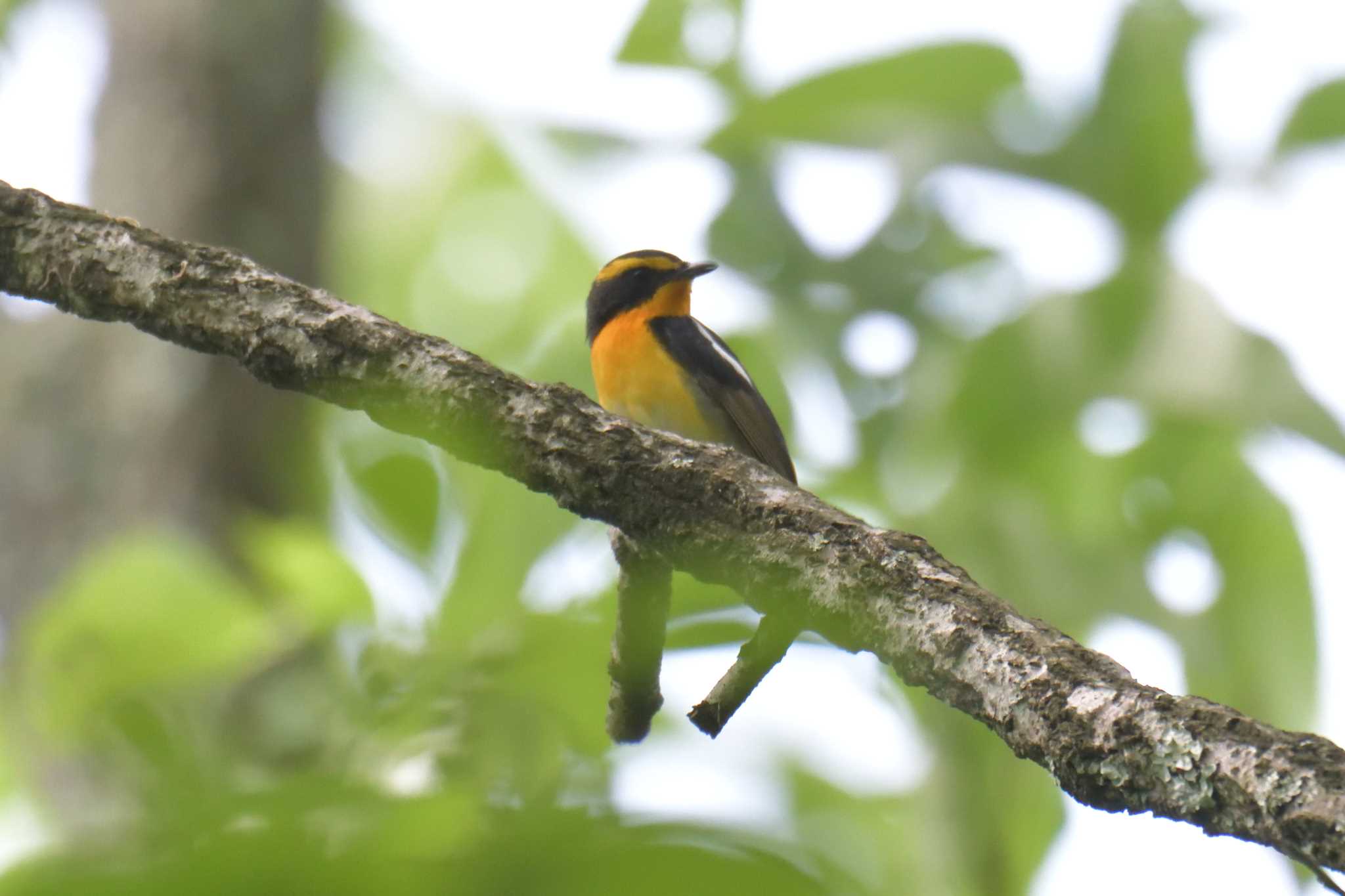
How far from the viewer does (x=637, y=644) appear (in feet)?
9.02

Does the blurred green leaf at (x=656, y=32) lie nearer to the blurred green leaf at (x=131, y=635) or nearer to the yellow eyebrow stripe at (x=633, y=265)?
the blurred green leaf at (x=131, y=635)

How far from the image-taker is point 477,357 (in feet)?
8.75

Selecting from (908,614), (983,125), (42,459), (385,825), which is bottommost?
(385,825)

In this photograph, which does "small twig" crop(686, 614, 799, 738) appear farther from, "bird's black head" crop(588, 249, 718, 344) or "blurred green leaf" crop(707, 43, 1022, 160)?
"bird's black head" crop(588, 249, 718, 344)

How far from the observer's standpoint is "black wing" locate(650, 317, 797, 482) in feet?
22.0

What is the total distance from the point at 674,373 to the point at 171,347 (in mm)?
3308

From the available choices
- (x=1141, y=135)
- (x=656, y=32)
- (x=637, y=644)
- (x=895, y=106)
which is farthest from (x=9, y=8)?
(x=637, y=644)

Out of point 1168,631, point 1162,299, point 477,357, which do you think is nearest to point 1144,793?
point 477,357

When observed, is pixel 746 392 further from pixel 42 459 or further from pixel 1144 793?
pixel 1144 793

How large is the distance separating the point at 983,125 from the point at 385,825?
4723mm

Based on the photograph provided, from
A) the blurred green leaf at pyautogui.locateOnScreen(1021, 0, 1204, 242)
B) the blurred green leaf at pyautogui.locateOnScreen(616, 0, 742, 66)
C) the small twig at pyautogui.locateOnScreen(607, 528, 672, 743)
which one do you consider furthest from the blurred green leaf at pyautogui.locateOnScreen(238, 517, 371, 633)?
the blurred green leaf at pyautogui.locateOnScreen(1021, 0, 1204, 242)

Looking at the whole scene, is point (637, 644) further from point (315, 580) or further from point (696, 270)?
point (696, 270)

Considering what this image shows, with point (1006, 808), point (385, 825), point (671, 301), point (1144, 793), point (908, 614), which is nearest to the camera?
point (385, 825)

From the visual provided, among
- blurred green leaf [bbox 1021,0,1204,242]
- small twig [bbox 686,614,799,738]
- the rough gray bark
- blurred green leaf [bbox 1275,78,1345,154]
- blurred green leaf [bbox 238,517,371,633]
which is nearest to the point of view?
the rough gray bark
